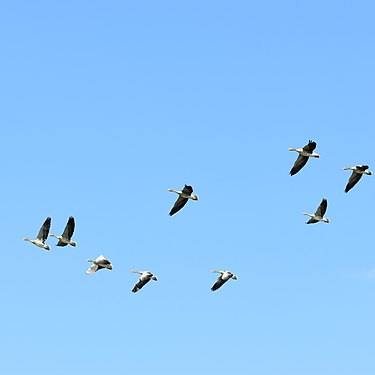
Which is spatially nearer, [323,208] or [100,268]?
[100,268]

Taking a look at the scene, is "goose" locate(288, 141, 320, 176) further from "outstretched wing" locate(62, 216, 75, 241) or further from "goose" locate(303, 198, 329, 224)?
"outstretched wing" locate(62, 216, 75, 241)

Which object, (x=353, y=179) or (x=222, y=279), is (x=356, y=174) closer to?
(x=353, y=179)

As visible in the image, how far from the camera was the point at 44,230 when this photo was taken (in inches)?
3305

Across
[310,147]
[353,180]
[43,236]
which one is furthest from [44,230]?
[353,180]

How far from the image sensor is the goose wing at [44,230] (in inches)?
3290

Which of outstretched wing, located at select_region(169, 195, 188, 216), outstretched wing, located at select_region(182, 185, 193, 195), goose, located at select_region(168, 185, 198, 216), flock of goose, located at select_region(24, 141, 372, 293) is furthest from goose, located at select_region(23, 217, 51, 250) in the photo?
outstretched wing, located at select_region(182, 185, 193, 195)

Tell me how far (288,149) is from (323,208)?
7197 millimetres

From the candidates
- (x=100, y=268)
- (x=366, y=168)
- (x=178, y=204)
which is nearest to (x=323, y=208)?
(x=366, y=168)

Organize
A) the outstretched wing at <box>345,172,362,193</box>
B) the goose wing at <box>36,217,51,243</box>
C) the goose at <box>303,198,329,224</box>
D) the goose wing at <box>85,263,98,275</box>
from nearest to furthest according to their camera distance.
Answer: the goose wing at <box>36,217,51,243</box>, the goose wing at <box>85,263,98,275</box>, the outstretched wing at <box>345,172,362,193</box>, the goose at <box>303,198,329,224</box>

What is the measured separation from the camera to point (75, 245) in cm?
8306

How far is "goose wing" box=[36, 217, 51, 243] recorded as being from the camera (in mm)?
83562

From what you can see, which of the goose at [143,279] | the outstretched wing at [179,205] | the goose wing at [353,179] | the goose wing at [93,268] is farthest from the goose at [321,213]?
the goose wing at [93,268]

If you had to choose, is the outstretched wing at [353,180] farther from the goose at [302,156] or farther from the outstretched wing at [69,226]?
the outstretched wing at [69,226]

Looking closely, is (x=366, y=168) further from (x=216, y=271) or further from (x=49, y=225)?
(x=49, y=225)
